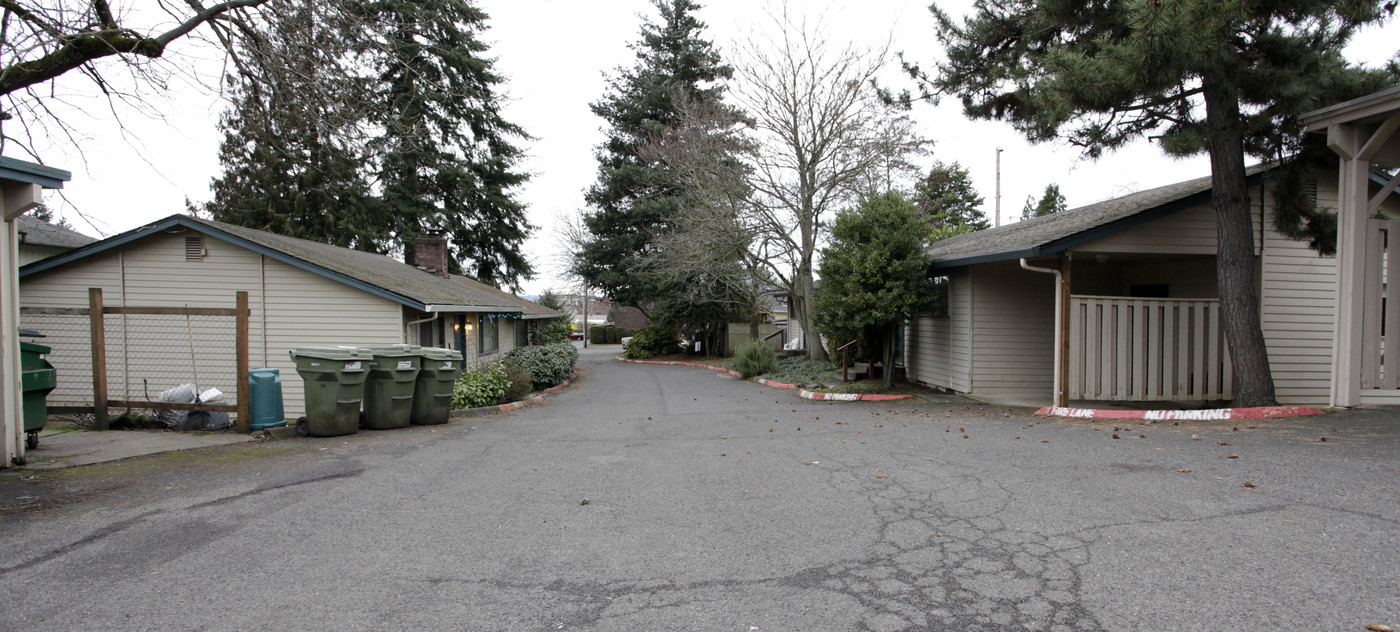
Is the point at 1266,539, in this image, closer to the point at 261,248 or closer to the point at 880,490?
the point at 880,490

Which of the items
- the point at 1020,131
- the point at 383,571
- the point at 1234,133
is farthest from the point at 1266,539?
the point at 1020,131

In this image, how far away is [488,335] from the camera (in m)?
22.2

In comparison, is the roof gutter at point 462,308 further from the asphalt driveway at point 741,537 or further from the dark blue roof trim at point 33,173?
the dark blue roof trim at point 33,173

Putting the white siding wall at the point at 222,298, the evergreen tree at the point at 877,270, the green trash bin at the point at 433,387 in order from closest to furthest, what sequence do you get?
the green trash bin at the point at 433,387 < the white siding wall at the point at 222,298 < the evergreen tree at the point at 877,270

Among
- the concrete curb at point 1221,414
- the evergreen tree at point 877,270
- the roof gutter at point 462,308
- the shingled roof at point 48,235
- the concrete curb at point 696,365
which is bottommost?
the concrete curb at point 696,365

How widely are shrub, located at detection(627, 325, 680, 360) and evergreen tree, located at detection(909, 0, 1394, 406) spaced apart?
29.3 meters

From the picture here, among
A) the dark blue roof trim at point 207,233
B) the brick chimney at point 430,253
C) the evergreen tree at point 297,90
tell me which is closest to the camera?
the evergreen tree at point 297,90

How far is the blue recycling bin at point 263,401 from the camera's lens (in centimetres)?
1030

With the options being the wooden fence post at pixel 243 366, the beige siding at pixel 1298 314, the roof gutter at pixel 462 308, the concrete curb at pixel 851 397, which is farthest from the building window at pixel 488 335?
the beige siding at pixel 1298 314

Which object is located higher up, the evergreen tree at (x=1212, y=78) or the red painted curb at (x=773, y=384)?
the evergreen tree at (x=1212, y=78)

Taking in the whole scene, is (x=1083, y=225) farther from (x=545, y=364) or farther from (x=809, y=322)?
(x=545, y=364)

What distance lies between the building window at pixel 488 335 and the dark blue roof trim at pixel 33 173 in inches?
508

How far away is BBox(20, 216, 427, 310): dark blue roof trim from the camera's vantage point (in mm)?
13758

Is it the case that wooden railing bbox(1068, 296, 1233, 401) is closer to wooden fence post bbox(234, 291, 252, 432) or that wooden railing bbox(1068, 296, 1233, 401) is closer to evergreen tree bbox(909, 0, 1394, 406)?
evergreen tree bbox(909, 0, 1394, 406)
